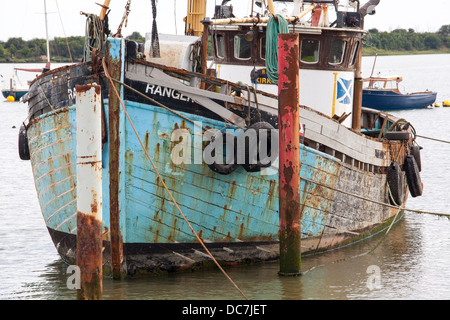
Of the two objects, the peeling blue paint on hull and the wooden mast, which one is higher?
the wooden mast

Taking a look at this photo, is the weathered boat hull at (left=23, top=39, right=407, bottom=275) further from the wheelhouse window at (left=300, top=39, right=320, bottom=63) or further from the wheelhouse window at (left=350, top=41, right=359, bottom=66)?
the wheelhouse window at (left=350, top=41, right=359, bottom=66)

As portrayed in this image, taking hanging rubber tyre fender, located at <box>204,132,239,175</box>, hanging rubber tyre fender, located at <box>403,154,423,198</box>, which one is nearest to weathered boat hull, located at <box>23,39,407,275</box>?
hanging rubber tyre fender, located at <box>204,132,239,175</box>

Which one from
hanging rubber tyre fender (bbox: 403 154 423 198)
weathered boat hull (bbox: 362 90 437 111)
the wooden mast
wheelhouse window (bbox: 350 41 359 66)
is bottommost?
weathered boat hull (bbox: 362 90 437 111)

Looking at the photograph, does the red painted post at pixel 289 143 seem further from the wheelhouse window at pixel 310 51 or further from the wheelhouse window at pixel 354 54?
the wheelhouse window at pixel 354 54

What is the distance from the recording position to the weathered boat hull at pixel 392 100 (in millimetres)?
48344

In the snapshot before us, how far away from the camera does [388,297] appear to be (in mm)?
9891

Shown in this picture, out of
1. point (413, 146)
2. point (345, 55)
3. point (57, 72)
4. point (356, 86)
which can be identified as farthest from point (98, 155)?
point (413, 146)

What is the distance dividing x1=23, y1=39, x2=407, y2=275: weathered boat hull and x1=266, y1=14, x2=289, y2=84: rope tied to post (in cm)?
68

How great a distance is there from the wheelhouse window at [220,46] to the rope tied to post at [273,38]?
2826 mm

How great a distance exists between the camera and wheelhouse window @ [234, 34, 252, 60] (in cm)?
1302

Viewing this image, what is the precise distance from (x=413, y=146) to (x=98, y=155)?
9.46m

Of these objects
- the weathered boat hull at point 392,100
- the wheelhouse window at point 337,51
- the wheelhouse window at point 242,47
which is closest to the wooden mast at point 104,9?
the wheelhouse window at point 242,47

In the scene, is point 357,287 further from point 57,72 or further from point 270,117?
point 57,72

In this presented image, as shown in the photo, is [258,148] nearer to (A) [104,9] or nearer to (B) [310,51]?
(A) [104,9]
